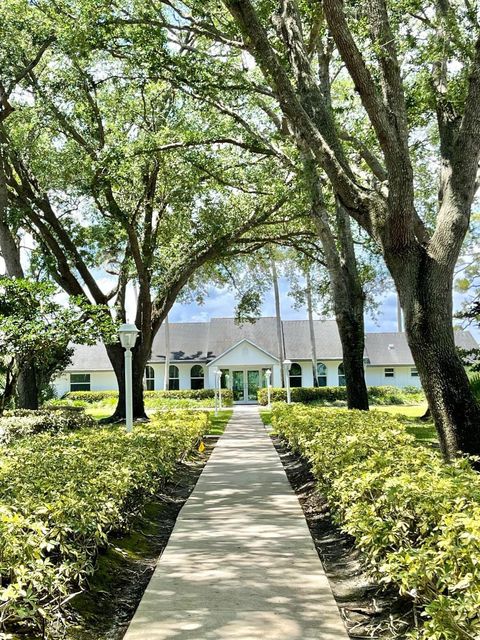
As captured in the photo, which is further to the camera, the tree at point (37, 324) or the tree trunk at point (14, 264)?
the tree trunk at point (14, 264)

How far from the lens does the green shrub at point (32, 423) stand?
485 inches

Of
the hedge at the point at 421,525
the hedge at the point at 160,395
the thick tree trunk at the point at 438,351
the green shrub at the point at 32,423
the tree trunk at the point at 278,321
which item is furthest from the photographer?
the tree trunk at the point at 278,321

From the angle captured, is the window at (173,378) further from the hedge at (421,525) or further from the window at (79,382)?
the hedge at (421,525)

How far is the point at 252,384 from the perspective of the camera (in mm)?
42000

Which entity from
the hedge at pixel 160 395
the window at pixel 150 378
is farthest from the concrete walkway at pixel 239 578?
the window at pixel 150 378

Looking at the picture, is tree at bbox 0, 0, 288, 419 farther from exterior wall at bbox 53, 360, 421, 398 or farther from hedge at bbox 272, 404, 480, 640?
exterior wall at bbox 53, 360, 421, 398

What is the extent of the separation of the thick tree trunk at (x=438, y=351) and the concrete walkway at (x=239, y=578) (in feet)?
6.63

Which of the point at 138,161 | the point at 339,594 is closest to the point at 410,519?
the point at 339,594

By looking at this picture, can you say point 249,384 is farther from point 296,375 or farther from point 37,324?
point 37,324

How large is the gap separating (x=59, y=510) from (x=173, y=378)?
40.8 m

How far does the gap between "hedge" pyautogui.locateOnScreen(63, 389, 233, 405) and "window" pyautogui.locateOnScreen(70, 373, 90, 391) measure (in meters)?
2.83

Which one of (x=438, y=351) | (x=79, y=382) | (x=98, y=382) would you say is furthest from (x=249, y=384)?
(x=438, y=351)

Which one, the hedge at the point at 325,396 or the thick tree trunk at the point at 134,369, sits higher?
the thick tree trunk at the point at 134,369

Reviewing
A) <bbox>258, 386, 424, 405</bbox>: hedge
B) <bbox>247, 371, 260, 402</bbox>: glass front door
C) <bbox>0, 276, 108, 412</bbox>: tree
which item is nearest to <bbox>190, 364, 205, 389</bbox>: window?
<bbox>247, 371, 260, 402</bbox>: glass front door
